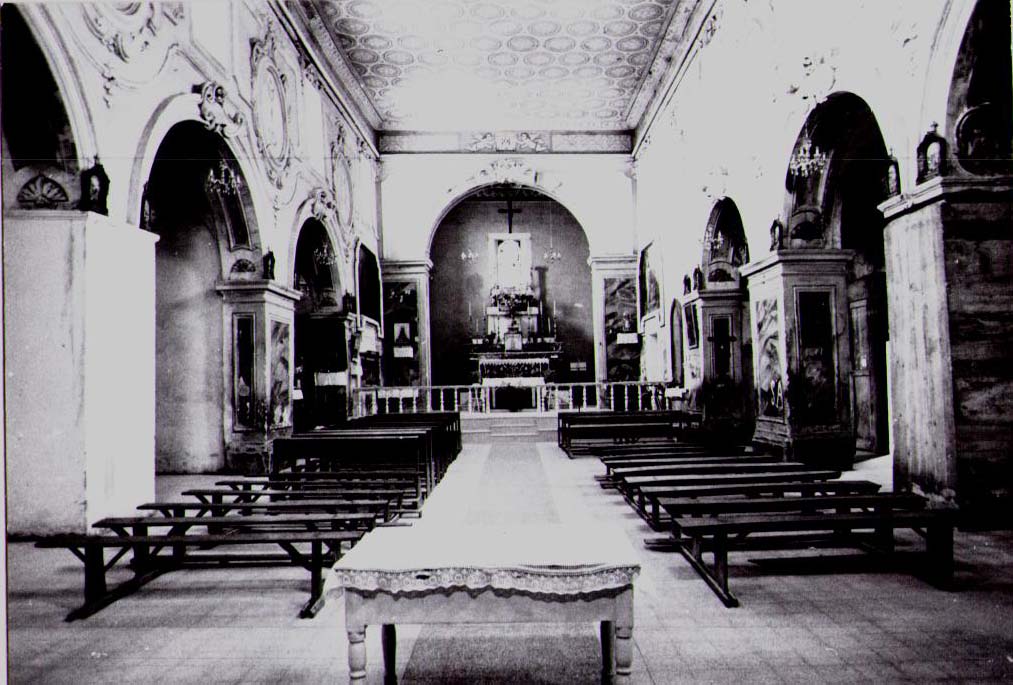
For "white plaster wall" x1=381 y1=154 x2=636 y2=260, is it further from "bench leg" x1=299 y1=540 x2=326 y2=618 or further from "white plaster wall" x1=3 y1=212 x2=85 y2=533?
"bench leg" x1=299 y1=540 x2=326 y2=618

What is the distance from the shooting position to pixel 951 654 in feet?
10.5

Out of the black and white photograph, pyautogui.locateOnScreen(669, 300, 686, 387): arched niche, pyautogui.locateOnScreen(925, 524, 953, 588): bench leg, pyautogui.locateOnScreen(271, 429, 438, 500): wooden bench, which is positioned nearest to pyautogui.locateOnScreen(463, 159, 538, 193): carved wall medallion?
the black and white photograph

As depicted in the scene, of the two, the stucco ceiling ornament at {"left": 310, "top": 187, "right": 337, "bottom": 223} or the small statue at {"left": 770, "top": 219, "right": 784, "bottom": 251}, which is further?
the stucco ceiling ornament at {"left": 310, "top": 187, "right": 337, "bottom": 223}

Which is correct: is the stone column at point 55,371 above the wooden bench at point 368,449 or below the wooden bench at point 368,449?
above

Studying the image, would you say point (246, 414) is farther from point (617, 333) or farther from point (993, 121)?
point (617, 333)

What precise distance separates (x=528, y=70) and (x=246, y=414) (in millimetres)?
9254

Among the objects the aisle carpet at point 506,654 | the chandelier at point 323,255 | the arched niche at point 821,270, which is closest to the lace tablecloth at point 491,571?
the aisle carpet at point 506,654

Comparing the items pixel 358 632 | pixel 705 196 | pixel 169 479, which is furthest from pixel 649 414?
pixel 358 632

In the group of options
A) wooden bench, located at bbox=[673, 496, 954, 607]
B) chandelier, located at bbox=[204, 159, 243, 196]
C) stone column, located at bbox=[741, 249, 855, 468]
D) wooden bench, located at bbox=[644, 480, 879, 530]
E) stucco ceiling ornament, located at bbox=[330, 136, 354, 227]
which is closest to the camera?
wooden bench, located at bbox=[673, 496, 954, 607]

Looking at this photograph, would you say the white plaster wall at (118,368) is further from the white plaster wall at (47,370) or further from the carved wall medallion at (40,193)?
the carved wall medallion at (40,193)

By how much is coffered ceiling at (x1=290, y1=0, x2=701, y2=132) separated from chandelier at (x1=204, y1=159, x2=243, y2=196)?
4015mm

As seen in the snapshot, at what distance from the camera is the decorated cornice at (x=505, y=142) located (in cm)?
1825

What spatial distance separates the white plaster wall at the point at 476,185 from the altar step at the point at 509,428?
5894 mm

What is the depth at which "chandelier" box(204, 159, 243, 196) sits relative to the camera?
30.2 ft
